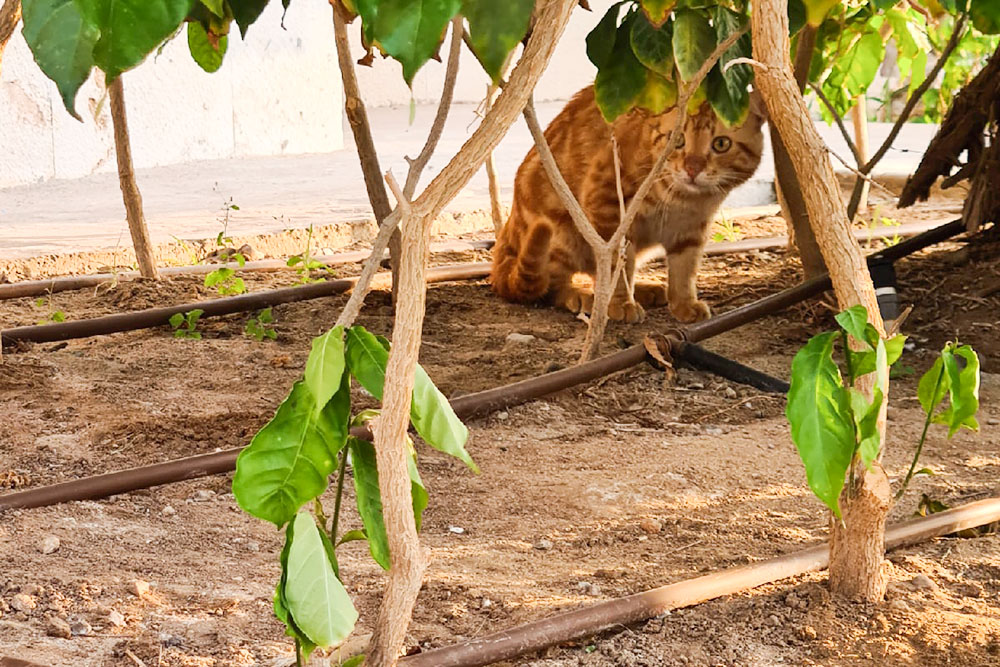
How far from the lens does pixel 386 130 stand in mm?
8172

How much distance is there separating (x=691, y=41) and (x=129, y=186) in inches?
84.5

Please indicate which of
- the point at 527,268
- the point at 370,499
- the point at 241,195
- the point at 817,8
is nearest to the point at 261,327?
the point at 527,268

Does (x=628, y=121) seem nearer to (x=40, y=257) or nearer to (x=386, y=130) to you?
(x=40, y=257)

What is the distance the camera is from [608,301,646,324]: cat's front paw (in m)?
3.34

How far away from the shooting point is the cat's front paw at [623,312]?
3.34 m

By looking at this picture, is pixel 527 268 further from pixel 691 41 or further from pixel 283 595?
pixel 283 595

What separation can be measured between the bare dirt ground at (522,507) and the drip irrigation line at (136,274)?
0.18m

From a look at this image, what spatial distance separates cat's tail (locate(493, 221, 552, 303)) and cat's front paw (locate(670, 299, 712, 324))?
430 mm

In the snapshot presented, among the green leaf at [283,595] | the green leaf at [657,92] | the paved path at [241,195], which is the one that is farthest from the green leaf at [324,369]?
the paved path at [241,195]

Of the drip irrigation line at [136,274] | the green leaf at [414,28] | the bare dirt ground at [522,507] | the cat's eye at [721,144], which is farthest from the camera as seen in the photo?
the drip irrigation line at [136,274]

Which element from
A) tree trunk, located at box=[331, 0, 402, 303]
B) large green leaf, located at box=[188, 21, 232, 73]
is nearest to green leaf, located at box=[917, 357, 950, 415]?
large green leaf, located at box=[188, 21, 232, 73]

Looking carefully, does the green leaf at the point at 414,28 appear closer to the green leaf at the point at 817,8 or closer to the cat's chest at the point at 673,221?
the green leaf at the point at 817,8

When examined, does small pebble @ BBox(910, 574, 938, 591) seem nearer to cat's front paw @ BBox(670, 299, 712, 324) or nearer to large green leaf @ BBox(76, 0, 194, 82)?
large green leaf @ BBox(76, 0, 194, 82)

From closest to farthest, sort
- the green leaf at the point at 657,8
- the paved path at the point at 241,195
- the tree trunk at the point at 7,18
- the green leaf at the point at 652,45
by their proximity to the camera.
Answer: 1. the green leaf at the point at 657,8
2. the green leaf at the point at 652,45
3. the tree trunk at the point at 7,18
4. the paved path at the point at 241,195
